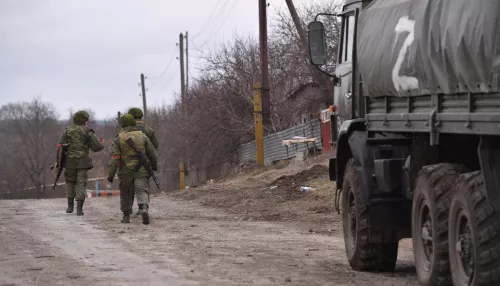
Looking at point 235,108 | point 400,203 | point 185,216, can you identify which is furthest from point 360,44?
point 235,108

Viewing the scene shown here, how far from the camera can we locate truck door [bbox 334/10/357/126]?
1034 cm

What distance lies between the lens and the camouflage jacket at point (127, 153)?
16.0 meters

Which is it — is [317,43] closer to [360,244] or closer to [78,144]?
[360,244]

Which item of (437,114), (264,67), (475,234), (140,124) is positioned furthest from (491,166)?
(264,67)

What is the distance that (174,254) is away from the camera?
10977mm

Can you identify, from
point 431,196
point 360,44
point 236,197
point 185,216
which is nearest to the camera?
point 431,196

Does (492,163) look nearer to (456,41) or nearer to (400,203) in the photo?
(456,41)

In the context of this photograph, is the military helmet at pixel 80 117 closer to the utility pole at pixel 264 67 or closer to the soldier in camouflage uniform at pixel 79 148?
the soldier in camouflage uniform at pixel 79 148

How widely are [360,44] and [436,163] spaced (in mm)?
2236

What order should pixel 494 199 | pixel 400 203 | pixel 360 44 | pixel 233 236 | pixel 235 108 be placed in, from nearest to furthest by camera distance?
pixel 494 199 < pixel 400 203 < pixel 360 44 < pixel 233 236 < pixel 235 108

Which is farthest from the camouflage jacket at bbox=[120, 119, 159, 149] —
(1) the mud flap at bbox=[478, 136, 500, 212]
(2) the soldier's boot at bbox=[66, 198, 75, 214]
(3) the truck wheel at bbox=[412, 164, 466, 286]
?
(1) the mud flap at bbox=[478, 136, 500, 212]

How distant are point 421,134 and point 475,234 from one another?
162 centimetres

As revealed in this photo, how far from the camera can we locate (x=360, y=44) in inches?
376

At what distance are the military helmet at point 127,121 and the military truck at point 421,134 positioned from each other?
5.67 meters
